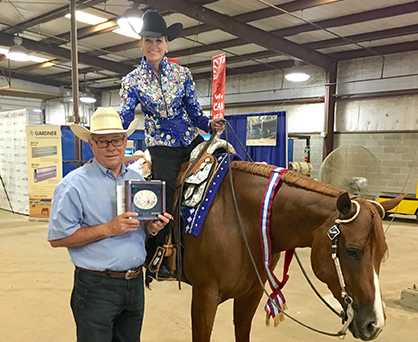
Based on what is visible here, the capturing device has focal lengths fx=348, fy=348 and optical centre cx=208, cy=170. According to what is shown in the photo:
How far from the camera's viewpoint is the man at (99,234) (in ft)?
4.69

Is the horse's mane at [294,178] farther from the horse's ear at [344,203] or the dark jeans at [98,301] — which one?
the dark jeans at [98,301]

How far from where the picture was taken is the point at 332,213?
159 centimetres

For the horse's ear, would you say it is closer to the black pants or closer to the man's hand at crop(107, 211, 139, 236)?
the man's hand at crop(107, 211, 139, 236)

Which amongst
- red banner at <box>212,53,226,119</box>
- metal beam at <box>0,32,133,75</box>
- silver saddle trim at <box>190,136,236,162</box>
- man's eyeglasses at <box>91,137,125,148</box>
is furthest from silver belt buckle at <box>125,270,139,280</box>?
metal beam at <box>0,32,133,75</box>

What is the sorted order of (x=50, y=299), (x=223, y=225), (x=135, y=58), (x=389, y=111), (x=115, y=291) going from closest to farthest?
(x=115, y=291)
(x=223, y=225)
(x=50, y=299)
(x=389, y=111)
(x=135, y=58)

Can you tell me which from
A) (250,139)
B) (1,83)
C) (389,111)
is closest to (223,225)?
(250,139)

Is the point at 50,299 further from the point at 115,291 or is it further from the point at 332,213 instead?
the point at 332,213

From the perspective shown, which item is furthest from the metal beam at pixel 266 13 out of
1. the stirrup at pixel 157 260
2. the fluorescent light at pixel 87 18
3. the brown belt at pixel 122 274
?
the brown belt at pixel 122 274

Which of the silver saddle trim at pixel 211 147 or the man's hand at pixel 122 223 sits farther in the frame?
the silver saddle trim at pixel 211 147

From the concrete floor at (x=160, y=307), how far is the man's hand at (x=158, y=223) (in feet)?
5.60

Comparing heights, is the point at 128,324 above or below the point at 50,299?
above

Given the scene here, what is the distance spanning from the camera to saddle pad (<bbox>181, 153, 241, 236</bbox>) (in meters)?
1.93

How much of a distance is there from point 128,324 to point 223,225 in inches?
26.9

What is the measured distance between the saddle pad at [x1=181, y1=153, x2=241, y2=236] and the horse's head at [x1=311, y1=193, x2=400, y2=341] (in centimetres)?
70
